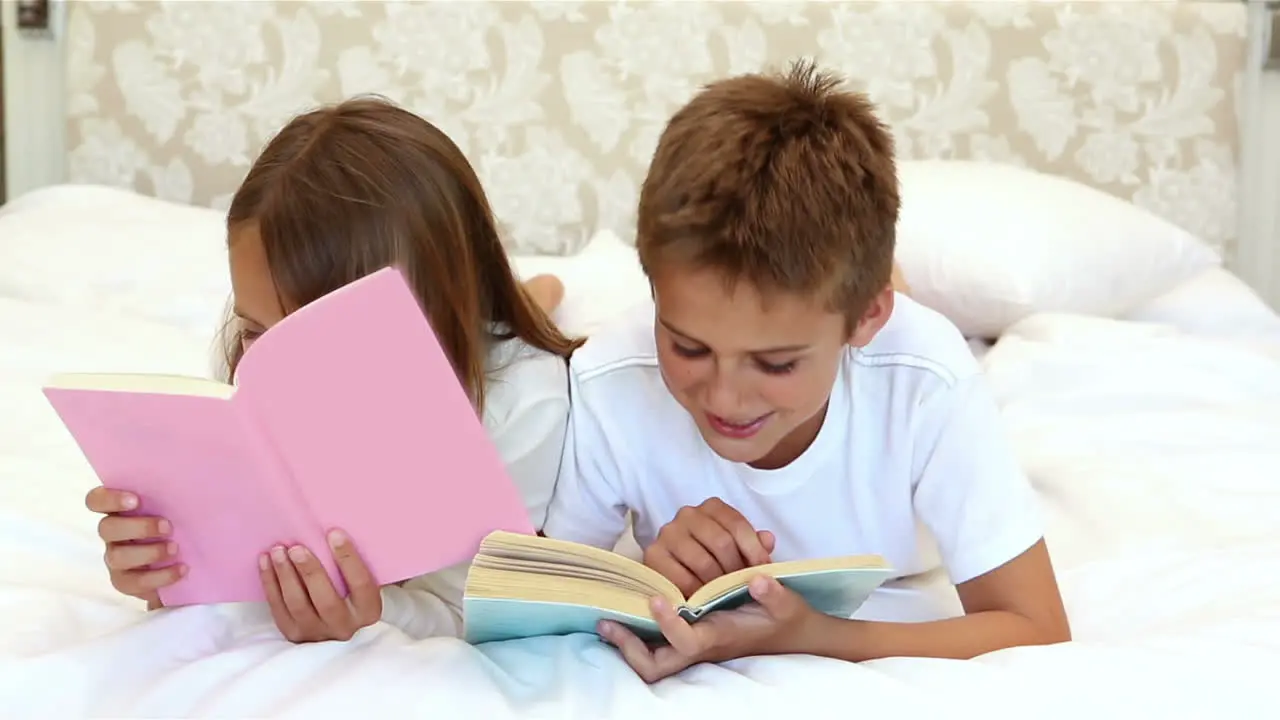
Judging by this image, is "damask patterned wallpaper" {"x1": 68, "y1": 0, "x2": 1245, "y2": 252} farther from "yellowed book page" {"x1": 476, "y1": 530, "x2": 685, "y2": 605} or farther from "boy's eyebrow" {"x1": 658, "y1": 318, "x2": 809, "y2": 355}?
"yellowed book page" {"x1": 476, "y1": 530, "x2": 685, "y2": 605}

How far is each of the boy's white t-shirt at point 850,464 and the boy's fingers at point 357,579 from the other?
222 millimetres

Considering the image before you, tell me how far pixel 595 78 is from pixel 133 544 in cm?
145

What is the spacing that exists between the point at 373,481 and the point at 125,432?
0.16 metres

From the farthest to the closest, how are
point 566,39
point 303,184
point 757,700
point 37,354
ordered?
point 566,39
point 37,354
point 303,184
point 757,700

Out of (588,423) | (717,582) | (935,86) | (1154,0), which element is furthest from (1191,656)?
(1154,0)

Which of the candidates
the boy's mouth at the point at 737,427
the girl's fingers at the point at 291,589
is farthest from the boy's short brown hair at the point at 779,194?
the girl's fingers at the point at 291,589

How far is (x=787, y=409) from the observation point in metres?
0.89

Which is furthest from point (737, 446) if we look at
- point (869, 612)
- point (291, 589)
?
point (291, 589)

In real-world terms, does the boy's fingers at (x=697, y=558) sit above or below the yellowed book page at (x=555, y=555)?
below

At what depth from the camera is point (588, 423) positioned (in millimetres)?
1013

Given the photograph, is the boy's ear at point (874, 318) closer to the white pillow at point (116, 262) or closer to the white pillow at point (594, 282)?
the white pillow at point (594, 282)

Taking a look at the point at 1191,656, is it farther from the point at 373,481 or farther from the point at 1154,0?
the point at 1154,0

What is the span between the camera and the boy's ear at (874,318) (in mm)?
904

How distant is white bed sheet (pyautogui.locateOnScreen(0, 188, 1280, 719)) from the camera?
0.73 metres
